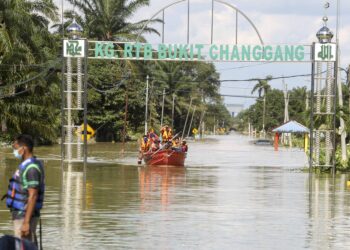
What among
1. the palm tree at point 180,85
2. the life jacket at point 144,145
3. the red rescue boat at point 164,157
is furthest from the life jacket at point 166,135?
the palm tree at point 180,85

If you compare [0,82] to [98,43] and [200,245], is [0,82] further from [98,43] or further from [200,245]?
[200,245]

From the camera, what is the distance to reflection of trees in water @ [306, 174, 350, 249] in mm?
12922

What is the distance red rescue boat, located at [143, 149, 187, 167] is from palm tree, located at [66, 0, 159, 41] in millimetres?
30984

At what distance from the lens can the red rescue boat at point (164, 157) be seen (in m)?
36.0

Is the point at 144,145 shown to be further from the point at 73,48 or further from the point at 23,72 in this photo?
the point at 73,48

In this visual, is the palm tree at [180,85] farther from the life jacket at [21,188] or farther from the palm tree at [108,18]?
the life jacket at [21,188]

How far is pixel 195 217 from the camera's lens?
15984mm

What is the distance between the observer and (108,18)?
67.3m

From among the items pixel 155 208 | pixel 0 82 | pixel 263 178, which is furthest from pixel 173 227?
pixel 0 82

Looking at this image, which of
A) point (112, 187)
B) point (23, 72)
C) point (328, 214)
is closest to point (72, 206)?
point (328, 214)

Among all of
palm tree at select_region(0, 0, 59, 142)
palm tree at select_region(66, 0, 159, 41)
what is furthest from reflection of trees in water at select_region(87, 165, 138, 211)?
palm tree at select_region(66, 0, 159, 41)

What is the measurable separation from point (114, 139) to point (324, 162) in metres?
57.0

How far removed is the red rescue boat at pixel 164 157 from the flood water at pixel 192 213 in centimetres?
730

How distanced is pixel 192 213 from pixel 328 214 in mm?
2771
